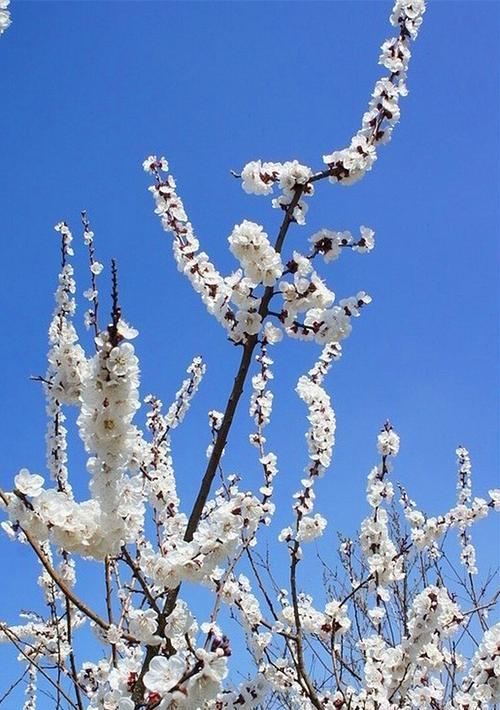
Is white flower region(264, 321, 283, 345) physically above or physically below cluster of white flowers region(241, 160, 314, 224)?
below

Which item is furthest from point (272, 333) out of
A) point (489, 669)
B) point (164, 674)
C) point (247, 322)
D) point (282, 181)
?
point (489, 669)

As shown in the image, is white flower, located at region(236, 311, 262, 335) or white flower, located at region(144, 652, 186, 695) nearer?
white flower, located at region(144, 652, 186, 695)

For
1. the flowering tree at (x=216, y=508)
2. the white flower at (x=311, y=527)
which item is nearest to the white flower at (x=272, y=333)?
the flowering tree at (x=216, y=508)

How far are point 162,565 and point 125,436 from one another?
623mm

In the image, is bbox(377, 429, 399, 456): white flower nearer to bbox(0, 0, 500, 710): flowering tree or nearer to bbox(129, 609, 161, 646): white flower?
bbox(0, 0, 500, 710): flowering tree

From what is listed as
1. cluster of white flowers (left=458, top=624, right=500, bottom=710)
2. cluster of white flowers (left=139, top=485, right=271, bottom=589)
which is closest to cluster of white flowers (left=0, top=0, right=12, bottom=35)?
cluster of white flowers (left=139, top=485, right=271, bottom=589)

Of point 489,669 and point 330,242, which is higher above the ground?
point 330,242

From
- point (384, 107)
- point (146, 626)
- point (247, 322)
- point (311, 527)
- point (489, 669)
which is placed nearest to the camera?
point (146, 626)

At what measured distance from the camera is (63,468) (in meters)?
3.98

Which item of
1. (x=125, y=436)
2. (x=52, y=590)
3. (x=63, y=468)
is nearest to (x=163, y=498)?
(x=63, y=468)

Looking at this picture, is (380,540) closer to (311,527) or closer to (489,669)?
(311,527)

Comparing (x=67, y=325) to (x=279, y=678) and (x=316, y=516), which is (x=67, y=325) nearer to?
(x=316, y=516)

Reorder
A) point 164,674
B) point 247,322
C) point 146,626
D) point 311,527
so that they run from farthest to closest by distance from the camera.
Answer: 1. point 311,527
2. point 247,322
3. point 146,626
4. point 164,674

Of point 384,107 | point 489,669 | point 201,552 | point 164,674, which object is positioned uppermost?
point 384,107
